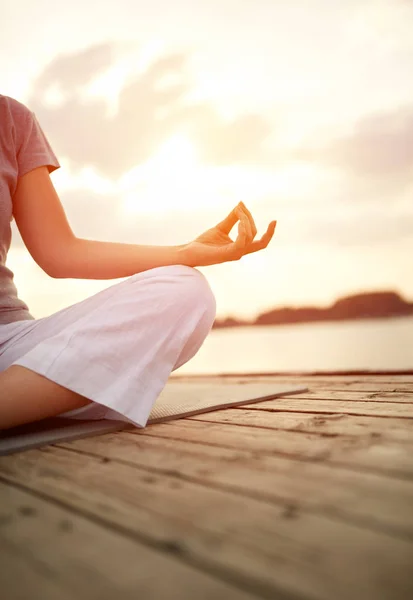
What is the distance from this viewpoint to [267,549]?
0.44 meters

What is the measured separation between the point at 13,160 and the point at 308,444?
114 centimetres

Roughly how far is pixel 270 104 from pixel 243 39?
2.21 m

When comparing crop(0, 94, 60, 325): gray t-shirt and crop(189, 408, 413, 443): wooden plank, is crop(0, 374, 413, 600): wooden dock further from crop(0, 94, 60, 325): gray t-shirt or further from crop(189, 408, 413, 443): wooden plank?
crop(0, 94, 60, 325): gray t-shirt

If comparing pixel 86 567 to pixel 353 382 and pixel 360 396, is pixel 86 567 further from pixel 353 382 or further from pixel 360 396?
pixel 353 382

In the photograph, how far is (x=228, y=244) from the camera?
3.91 ft

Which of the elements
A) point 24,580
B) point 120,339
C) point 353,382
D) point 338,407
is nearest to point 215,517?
point 24,580

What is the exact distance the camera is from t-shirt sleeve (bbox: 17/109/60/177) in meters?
1.36

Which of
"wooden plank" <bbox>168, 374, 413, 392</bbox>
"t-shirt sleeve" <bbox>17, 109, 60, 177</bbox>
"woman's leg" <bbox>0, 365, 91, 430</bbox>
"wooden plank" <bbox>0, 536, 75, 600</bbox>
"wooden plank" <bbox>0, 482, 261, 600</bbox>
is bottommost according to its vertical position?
"wooden plank" <bbox>168, 374, 413, 392</bbox>

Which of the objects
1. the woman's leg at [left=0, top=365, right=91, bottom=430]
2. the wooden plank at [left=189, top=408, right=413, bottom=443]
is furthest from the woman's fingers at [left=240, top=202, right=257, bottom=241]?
the woman's leg at [left=0, top=365, right=91, bottom=430]

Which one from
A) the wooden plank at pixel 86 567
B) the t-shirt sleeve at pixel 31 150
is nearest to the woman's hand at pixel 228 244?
the t-shirt sleeve at pixel 31 150

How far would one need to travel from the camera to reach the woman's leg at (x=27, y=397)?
3.14 feet

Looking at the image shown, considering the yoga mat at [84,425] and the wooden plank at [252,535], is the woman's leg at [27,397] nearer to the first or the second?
the yoga mat at [84,425]

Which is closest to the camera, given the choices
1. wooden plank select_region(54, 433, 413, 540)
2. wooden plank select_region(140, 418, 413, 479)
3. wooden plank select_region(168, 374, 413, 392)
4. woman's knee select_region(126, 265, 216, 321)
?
wooden plank select_region(54, 433, 413, 540)

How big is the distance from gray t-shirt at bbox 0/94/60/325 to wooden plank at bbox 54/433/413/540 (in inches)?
20.7
